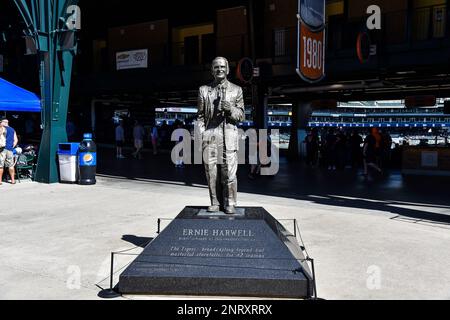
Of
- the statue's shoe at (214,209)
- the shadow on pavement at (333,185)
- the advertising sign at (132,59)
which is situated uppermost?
the advertising sign at (132,59)

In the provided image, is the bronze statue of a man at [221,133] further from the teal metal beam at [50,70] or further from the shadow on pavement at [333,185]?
the teal metal beam at [50,70]

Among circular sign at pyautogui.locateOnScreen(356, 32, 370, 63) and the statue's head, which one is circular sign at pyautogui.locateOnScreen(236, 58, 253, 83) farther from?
the statue's head

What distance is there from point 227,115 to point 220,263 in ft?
6.21

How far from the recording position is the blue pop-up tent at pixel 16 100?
43.4 feet

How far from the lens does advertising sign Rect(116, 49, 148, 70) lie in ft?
80.1

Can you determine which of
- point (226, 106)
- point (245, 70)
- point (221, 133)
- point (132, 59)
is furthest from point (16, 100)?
point (132, 59)

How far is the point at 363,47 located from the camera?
1527 cm

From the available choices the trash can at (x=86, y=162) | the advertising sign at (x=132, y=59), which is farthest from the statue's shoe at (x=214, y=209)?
the advertising sign at (x=132, y=59)

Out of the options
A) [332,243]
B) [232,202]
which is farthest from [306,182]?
[232,202]

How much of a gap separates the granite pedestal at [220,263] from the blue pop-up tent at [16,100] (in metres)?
10.0

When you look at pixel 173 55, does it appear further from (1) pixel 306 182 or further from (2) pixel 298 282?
(2) pixel 298 282

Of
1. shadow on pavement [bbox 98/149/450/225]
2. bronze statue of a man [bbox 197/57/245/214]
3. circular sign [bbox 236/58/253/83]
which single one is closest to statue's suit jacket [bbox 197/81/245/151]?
bronze statue of a man [bbox 197/57/245/214]

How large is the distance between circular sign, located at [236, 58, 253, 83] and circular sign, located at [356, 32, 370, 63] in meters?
4.30

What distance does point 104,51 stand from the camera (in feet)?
96.5
